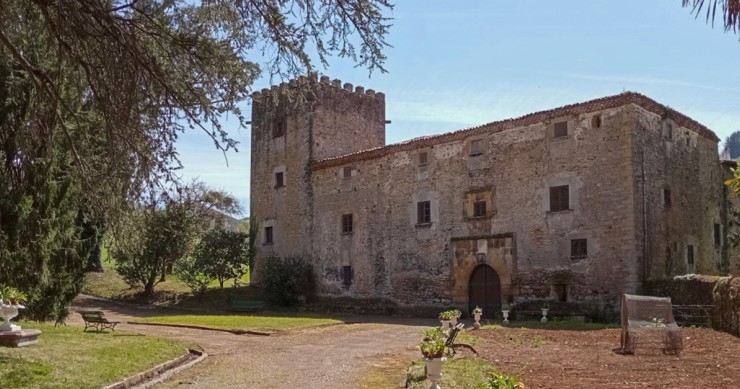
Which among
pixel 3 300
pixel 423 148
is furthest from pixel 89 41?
pixel 423 148

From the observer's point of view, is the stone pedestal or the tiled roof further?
the tiled roof

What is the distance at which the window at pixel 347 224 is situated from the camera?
1206 inches

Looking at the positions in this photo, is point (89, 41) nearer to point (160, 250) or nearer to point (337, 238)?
point (337, 238)

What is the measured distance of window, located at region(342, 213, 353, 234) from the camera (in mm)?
30625

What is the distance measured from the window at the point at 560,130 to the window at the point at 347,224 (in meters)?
10.5

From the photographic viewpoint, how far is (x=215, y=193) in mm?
41688

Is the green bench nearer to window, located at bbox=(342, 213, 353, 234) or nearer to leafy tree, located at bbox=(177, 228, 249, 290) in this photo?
leafy tree, located at bbox=(177, 228, 249, 290)

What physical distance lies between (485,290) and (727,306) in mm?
10338

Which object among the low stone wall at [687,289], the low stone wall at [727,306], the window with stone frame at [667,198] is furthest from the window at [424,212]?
the low stone wall at [727,306]

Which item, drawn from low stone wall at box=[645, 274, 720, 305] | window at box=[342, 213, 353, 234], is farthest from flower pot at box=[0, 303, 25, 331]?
window at box=[342, 213, 353, 234]

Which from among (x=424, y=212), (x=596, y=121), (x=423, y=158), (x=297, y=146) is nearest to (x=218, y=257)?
(x=297, y=146)

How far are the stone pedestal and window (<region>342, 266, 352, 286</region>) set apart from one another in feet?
59.4

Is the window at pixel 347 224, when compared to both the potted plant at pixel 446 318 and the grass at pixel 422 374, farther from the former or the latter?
the grass at pixel 422 374

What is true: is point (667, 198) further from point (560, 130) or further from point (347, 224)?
point (347, 224)
